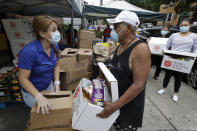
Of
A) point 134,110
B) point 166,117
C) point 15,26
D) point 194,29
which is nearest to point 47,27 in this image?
point 134,110

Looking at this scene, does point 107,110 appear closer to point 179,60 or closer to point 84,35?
point 179,60

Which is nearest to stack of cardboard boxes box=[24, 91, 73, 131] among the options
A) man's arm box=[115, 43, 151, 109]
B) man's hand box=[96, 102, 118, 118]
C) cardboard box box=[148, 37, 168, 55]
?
man's hand box=[96, 102, 118, 118]

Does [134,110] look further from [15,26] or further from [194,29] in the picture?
[15,26]

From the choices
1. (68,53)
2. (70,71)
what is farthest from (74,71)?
(68,53)

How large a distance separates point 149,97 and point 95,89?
2.69m

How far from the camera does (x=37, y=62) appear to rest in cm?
126

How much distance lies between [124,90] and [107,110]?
29 cm

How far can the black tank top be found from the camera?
1110 mm

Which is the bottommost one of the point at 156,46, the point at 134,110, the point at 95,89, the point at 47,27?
the point at 134,110

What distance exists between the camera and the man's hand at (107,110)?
1005 mm

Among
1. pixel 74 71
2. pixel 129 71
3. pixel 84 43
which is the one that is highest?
Result: pixel 84 43

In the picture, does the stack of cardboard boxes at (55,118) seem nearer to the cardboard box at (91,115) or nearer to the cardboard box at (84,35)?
the cardboard box at (91,115)

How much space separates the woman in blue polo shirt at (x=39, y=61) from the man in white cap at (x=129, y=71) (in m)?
0.63

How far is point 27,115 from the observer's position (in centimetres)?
242
